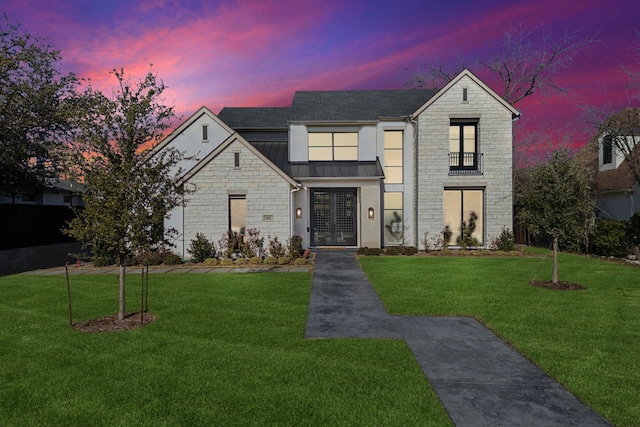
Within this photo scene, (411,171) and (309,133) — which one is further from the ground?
(309,133)

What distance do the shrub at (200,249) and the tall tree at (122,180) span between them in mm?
8597

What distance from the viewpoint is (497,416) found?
439 cm

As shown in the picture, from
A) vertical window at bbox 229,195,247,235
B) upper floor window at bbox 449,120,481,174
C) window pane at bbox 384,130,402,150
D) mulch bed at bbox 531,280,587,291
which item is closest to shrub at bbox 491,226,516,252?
upper floor window at bbox 449,120,481,174

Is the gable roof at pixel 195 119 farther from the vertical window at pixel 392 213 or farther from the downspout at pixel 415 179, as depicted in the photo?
the downspout at pixel 415 179

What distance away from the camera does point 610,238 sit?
18.5 metres

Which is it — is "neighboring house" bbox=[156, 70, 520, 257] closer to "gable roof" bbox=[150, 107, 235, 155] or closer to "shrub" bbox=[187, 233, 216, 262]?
"gable roof" bbox=[150, 107, 235, 155]

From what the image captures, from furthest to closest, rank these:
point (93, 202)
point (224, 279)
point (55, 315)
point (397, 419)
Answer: point (224, 279) → point (55, 315) → point (93, 202) → point (397, 419)

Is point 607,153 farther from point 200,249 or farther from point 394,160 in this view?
point 200,249

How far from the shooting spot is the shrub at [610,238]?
18.4 metres

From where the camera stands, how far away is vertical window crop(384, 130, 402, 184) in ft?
72.6

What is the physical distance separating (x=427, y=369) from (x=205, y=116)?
19.0m

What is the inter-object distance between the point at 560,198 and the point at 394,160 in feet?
36.7

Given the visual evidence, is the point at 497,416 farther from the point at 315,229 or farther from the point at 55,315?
the point at 315,229

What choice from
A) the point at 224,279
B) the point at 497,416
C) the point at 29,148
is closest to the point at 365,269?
the point at 224,279
